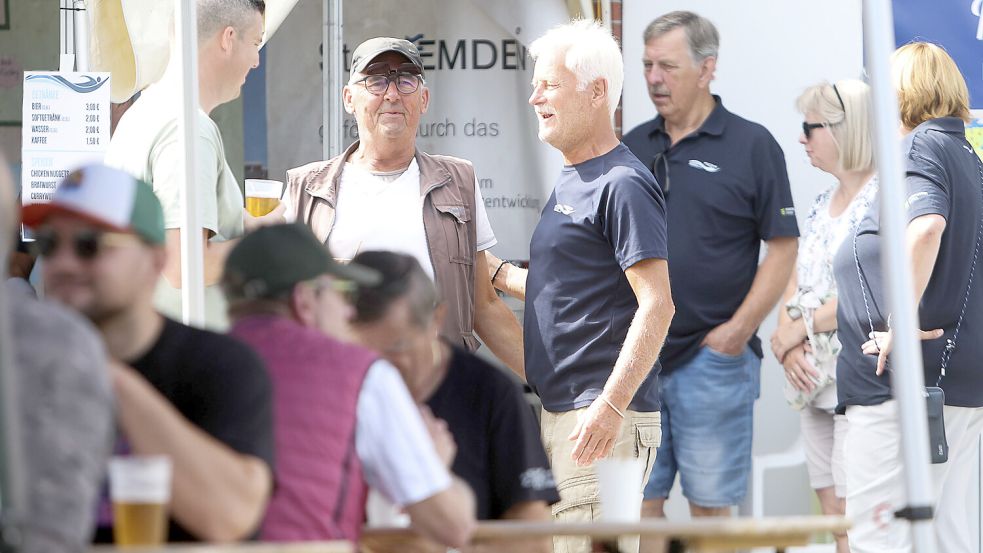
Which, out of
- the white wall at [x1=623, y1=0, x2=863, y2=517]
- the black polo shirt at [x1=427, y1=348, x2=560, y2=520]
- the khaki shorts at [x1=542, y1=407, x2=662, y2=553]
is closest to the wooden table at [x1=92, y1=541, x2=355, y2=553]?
the black polo shirt at [x1=427, y1=348, x2=560, y2=520]

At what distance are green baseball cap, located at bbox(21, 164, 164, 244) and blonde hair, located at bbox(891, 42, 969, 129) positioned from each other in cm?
272

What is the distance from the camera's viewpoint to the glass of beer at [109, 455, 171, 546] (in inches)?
79.4

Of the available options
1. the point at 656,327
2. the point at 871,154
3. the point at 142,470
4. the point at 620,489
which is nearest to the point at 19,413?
the point at 142,470

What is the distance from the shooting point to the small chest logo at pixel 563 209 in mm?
3926

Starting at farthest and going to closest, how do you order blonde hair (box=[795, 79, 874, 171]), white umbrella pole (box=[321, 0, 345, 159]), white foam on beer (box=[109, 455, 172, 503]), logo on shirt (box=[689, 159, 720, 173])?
white umbrella pole (box=[321, 0, 345, 159])
logo on shirt (box=[689, 159, 720, 173])
blonde hair (box=[795, 79, 874, 171])
white foam on beer (box=[109, 455, 172, 503])

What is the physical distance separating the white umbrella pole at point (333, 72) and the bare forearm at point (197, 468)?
315 centimetres

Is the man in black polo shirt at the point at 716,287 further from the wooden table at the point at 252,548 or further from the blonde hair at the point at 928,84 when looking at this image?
the wooden table at the point at 252,548

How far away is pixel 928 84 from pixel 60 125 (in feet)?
8.62

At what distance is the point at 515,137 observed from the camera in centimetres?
548

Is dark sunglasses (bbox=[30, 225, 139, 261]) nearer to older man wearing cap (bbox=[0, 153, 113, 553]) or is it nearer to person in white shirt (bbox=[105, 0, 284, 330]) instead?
older man wearing cap (bbox=[0, 153, 113, 553])

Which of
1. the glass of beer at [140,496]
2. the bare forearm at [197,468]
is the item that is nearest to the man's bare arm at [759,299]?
the bare forearm at [197,468]

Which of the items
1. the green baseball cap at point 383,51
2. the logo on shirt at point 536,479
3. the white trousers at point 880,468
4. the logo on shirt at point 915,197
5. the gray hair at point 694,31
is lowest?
the white trousers at point 880,468

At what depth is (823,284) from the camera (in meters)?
5.13

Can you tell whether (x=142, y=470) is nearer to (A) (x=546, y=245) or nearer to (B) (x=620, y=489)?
(B) (x=620, y=489)
